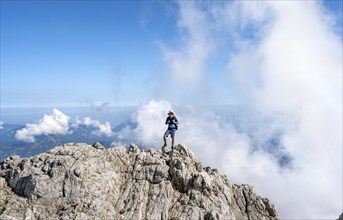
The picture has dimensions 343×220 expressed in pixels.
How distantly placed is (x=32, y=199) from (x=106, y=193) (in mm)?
8319

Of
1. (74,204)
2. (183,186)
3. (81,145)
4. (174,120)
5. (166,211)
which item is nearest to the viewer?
(74,204)

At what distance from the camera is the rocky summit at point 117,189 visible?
34438mm

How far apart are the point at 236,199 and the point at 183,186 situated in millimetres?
7848

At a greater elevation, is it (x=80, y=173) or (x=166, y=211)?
(x=80, y=173)

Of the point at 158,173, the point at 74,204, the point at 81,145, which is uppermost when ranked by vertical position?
the point at 81,145

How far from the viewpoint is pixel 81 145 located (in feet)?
143

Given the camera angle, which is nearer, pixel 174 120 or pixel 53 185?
pixel 53 185

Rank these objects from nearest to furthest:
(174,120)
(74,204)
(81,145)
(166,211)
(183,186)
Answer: (74,204) < (166,211) < (183,186) < (81,145) < (174,120)

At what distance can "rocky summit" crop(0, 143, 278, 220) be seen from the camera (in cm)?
3444

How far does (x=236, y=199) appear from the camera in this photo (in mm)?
41281

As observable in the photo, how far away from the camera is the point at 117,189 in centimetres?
3847

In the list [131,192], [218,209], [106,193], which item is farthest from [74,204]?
[218,209]

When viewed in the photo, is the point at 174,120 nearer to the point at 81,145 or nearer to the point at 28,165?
the point at 81,145

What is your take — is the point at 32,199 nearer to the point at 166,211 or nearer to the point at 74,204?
the point at 74,204
